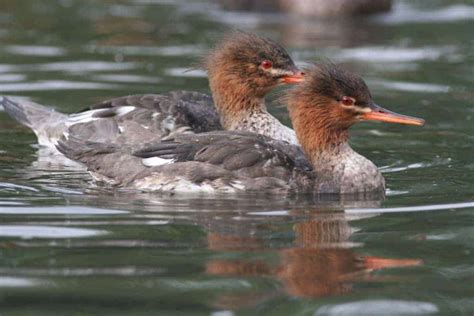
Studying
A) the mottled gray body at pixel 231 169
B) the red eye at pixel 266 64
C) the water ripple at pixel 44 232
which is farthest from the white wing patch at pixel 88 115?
the water ripple at pixel 44 232

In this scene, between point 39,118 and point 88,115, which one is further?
point 39,118

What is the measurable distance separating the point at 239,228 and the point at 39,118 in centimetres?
440

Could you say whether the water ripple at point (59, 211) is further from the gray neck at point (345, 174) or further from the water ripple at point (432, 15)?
the water ripple at point (432, 15)

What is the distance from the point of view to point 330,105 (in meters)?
10.2

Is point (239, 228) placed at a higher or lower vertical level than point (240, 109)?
lower

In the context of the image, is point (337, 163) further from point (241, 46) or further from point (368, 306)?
point (368, 306)

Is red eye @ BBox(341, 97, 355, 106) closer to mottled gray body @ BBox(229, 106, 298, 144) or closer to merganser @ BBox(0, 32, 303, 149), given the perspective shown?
merganser @ BBox(0, 32, 303, 149)

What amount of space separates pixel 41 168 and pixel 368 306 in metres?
4.89

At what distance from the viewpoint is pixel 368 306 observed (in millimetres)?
6996

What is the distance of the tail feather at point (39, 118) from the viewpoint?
Answer: 12227 millimetres

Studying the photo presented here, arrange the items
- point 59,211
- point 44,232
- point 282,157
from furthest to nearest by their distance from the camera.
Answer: point 282,157, point 59,211, point 44,232

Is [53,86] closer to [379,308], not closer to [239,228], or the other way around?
[239,228]

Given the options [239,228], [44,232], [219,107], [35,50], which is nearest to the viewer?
[44,232]

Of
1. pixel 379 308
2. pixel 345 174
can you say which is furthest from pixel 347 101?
pixel 379 308
